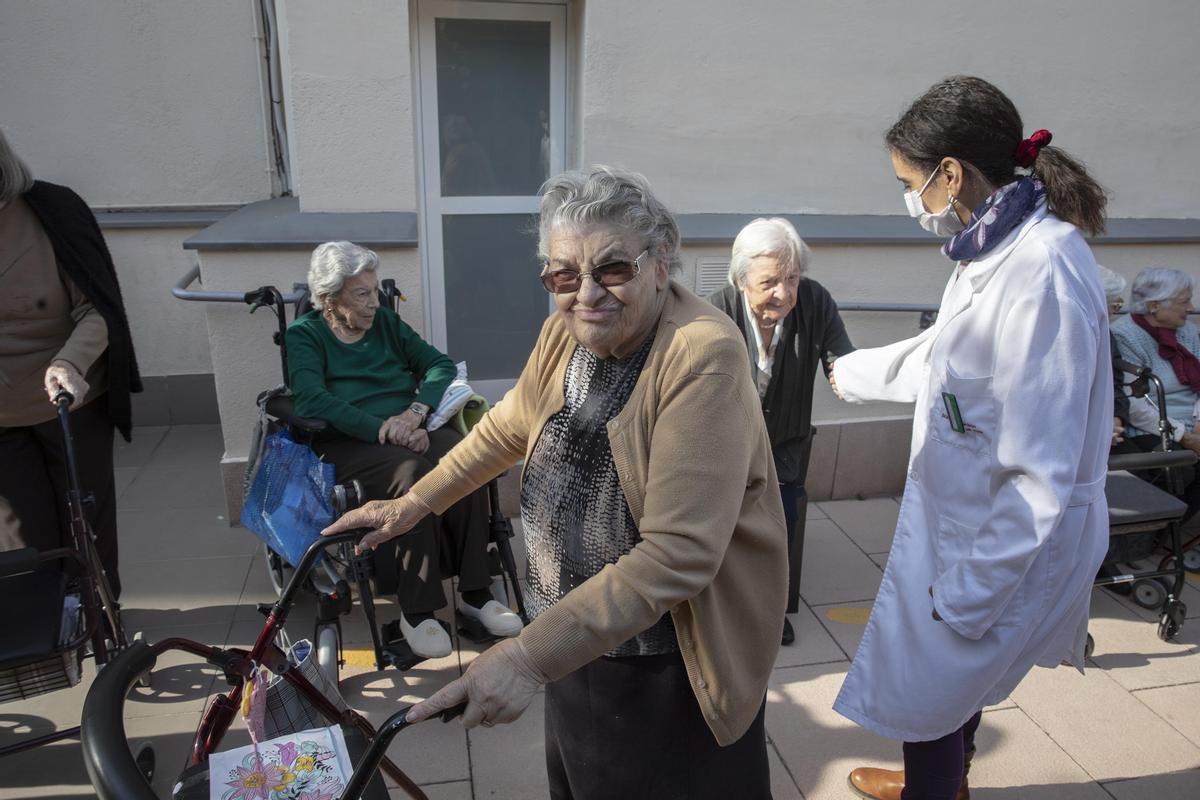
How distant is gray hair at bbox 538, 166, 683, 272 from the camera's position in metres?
1.57

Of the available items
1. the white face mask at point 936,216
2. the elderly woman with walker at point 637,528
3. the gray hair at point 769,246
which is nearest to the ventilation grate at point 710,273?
the gray hair at point 769,246

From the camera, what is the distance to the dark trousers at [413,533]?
3.33 metres

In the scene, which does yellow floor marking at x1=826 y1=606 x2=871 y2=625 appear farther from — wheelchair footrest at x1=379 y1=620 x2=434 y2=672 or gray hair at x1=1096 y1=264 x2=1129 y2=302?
gray hair at x1=1096 y1=264 x2=1129 y2=302

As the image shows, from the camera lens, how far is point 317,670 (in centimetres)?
203

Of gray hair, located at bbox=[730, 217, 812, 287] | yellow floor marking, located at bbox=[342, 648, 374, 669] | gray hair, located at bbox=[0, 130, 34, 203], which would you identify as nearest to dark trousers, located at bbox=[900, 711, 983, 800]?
gray hair, located at bbox=[730, 217, 812, 287]

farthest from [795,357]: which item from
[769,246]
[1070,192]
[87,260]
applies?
[87,260]

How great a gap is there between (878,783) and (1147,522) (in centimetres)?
181

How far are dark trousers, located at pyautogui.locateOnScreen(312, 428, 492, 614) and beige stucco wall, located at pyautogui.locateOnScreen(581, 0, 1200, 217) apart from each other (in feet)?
6.38

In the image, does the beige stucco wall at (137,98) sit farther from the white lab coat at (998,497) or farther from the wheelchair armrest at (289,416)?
the white lab coat at (998,497)

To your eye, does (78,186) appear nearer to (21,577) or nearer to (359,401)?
(359,401)

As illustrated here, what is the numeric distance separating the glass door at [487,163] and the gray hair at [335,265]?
1081 mm

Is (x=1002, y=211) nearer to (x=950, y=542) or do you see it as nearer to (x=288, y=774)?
(x=950, y=542)

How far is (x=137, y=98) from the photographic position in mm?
5344

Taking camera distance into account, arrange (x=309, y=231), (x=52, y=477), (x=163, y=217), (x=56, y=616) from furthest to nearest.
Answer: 1. (x=163, y=217)
2. (x=309, y=231)
3. (x=52, y=477)
4. (x=56, y=616)
